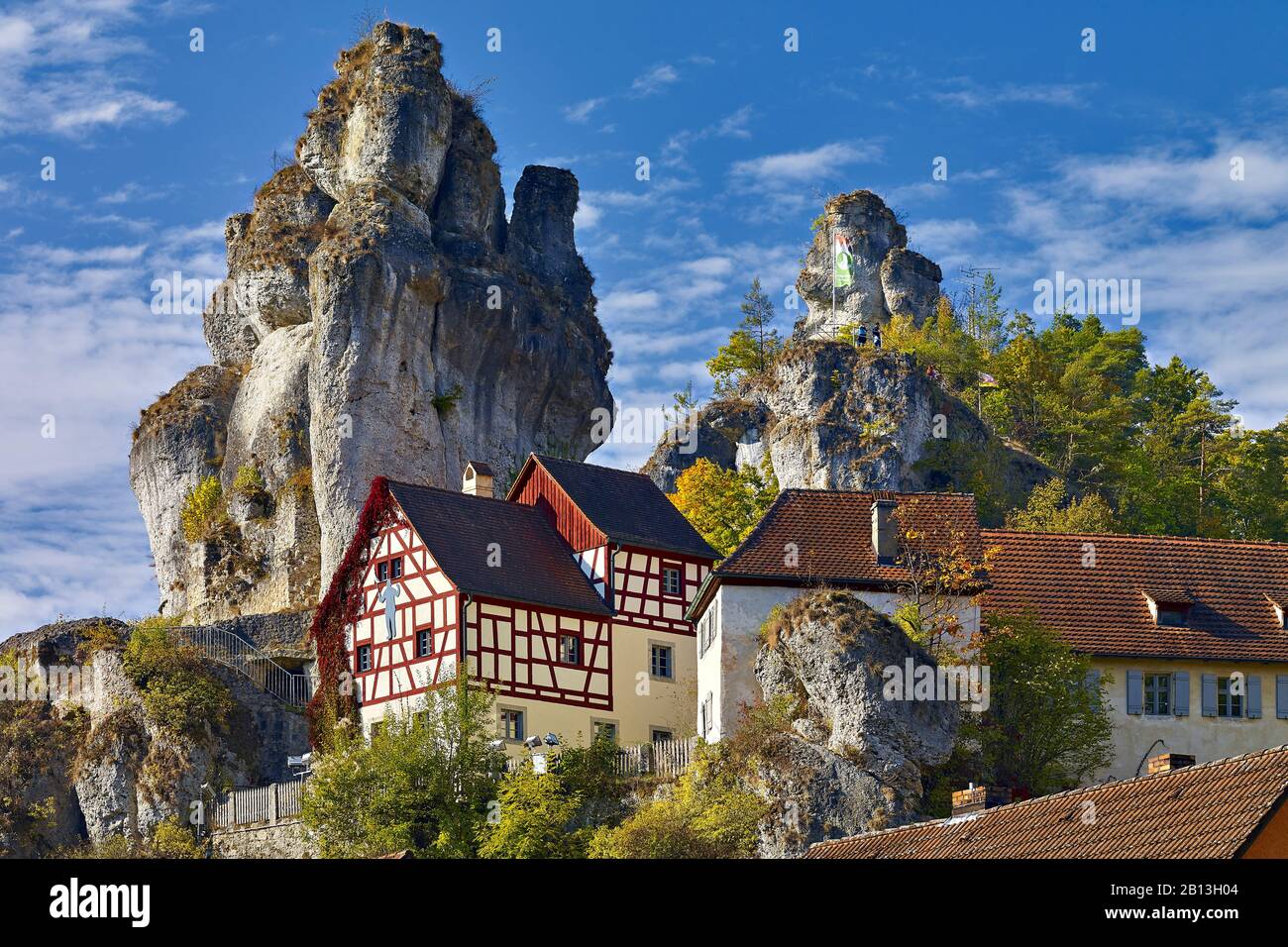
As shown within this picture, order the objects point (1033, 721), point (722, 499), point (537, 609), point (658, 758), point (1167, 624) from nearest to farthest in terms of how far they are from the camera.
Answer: point (1033, 721), point (658, 758), point (1167, 624), point (537, 609), point (722, 499)

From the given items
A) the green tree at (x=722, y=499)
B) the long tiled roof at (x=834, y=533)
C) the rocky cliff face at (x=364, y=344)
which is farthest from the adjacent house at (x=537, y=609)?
the rocky cliff face at (x=364, y=344)

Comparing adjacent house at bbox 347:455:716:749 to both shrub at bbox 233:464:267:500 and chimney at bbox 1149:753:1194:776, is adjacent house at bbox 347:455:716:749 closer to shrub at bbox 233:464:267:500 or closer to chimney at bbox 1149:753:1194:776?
shrub at bbox 233:464:267:500

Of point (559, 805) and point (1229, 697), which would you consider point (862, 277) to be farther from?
point (559, 805)

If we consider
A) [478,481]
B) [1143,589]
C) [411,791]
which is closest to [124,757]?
[411,791]

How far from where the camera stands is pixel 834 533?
56.4 meters

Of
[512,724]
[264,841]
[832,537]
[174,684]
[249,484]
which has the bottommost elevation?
[264,841]

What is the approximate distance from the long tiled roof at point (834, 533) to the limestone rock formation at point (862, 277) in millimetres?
36705

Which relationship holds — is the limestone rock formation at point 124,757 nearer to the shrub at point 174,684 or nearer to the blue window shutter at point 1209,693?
the shrub at point 174,684

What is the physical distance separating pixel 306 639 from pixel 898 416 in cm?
2166

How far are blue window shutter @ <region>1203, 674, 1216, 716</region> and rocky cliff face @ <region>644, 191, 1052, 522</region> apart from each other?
2162cm

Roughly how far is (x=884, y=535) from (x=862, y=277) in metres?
39.4

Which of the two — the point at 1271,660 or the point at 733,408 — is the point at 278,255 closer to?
the point at 733,408

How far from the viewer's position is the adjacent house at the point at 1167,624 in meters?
54.8
